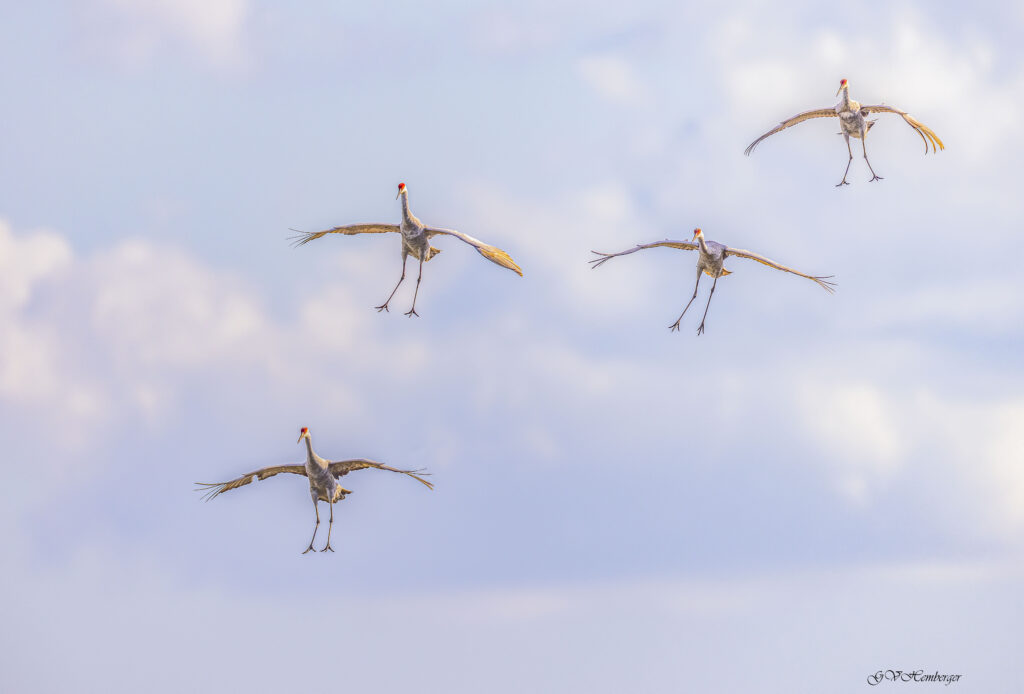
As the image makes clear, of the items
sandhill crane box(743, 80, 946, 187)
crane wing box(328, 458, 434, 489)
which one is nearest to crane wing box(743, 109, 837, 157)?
sandhill crane box(743, 80, 946, 187)

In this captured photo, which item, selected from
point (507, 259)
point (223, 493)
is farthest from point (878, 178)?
point (223, 493)

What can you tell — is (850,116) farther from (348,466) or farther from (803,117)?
(348,466)

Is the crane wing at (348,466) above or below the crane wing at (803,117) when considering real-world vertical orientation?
below

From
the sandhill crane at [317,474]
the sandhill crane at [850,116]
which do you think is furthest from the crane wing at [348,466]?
the sandhill crane at [850,116]

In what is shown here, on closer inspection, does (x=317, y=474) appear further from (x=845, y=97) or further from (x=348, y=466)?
(x=845, y=97)

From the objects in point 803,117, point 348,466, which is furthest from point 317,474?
point 803,117

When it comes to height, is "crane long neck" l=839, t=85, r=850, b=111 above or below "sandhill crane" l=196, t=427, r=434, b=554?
above

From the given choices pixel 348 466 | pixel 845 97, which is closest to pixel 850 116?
pixel 845 97

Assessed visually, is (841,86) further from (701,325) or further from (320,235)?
(320,235)

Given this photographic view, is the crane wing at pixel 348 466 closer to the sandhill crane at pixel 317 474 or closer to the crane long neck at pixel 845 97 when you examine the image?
the sandhill crane at pixel 317 474

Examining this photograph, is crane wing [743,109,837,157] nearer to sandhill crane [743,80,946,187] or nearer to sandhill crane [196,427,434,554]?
sandhill crane [743,80,946,187]

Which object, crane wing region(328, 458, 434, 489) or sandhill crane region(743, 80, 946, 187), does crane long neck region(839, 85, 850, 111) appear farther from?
crane wing region(328, 458, 434, 489)

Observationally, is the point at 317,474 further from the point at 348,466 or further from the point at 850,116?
the point at 850,116

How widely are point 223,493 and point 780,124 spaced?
34377mm
